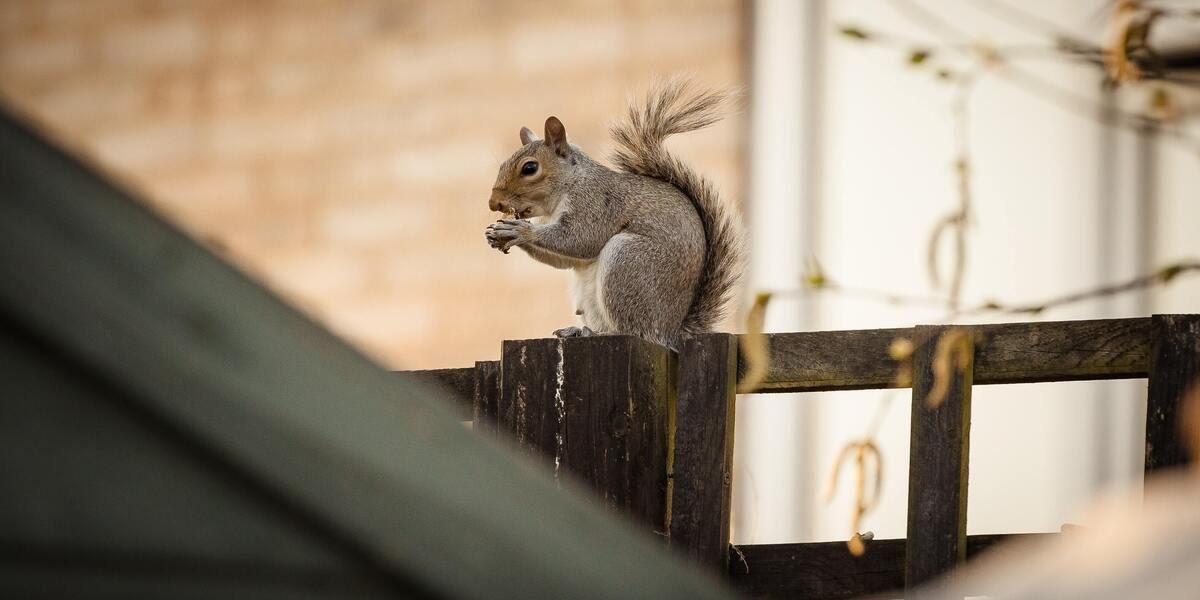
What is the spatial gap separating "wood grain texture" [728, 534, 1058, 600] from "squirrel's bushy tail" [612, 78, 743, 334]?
1012mm

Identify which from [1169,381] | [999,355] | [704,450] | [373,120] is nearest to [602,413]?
[704,450]

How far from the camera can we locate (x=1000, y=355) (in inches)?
63.2

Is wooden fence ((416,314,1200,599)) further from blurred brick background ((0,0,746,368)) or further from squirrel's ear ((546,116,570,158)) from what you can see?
blurred brick background ((0,0,746,368))

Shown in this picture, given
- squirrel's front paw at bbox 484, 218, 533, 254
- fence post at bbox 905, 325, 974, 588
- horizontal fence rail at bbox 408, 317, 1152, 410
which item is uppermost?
squirrel's front paw at bbox 484, 218, 533, 254

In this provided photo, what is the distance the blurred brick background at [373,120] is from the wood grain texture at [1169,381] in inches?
73.8

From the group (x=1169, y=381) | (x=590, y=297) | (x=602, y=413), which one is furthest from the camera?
(x=590, y=297)

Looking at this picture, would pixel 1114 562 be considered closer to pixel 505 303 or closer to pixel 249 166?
pixel 505 303

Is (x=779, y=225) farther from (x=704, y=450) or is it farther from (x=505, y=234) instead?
(x=704, y=450)

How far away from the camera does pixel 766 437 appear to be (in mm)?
3215

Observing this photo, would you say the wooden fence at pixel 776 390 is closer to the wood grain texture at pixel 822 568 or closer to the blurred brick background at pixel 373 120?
the wood grain texture at pixel 822 568

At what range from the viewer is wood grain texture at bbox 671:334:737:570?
1657 millimetres

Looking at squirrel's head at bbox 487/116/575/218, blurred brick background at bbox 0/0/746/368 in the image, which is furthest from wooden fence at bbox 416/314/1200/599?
blurred brick background at bbox 0/0/746/368

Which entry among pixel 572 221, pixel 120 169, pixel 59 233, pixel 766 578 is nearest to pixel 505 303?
pixel 572 221

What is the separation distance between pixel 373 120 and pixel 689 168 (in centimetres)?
Result: 132
